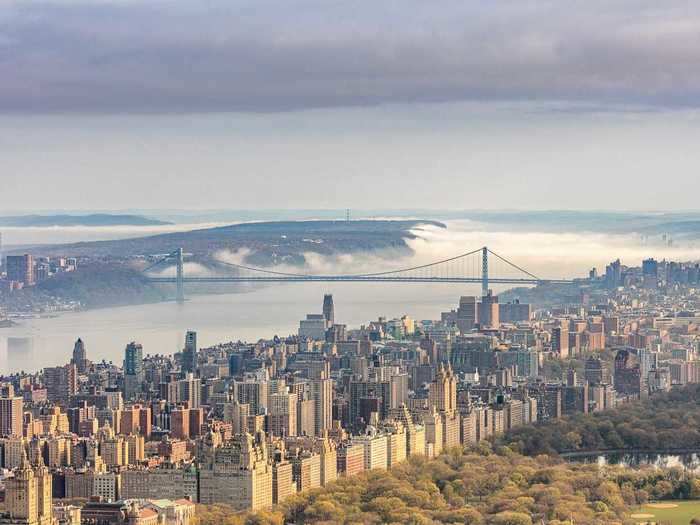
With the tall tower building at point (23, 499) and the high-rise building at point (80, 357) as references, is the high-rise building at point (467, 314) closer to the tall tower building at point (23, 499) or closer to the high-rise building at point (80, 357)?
the high-rise building at point (80, 357)

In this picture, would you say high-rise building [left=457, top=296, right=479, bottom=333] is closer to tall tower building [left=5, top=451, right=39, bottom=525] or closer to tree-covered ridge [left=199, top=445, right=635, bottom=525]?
tree-covered ridge [left=199, top=445, right=635, bottom=525]

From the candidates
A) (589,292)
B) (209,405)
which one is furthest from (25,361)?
(589,292)

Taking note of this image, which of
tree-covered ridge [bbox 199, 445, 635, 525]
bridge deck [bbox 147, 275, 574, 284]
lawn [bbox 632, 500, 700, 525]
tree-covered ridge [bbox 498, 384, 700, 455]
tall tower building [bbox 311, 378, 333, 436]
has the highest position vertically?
bridge deck [bbox 147, 275, 574, 284]

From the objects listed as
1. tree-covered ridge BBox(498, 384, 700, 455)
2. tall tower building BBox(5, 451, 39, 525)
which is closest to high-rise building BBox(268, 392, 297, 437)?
tree-covered ridge BBox(498, 384, 700, 455)

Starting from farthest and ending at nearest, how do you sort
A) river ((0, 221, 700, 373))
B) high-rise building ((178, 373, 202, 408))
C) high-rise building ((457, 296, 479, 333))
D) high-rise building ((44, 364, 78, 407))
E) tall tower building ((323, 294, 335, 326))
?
tall tower building ((323, 294, 335, 326)) < high-rise building ((457, 296, 479, 333)) < river ((0, 221, 700, 373)) < high-rise building ((44, 364, 78, 407)) < high-rise building ((178, 373, 202, 408))

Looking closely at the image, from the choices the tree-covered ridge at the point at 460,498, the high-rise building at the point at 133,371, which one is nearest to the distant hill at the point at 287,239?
the high-rise building at the point at 133,371

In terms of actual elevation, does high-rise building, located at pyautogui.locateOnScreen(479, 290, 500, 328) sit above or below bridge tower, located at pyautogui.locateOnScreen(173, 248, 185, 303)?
below

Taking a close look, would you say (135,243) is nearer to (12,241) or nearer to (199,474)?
(12,241)
